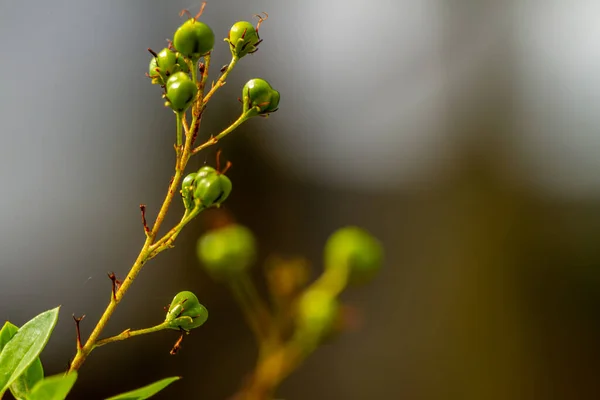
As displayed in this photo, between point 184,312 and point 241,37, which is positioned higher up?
point 241,37

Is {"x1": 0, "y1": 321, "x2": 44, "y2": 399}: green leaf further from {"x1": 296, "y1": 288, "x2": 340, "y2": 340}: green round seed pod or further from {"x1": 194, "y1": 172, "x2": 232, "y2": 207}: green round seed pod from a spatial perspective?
{"x1": 296, "y1": 288, "x2": 340, "y2": 340}: green round seed pod

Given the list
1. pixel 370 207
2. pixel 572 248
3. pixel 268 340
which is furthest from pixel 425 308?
pixel 268 340

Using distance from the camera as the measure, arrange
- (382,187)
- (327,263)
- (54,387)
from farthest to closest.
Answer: (382,187), (327,263), (54,387)

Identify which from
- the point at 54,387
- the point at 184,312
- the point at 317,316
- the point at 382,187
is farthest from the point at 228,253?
the point at 382,187

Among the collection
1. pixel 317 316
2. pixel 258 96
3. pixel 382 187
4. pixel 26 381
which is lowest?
pixel 382 187

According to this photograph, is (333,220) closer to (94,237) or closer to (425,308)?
(425,308)

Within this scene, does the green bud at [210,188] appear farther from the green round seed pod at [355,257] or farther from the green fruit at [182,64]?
the green round seed pod at [355,257]

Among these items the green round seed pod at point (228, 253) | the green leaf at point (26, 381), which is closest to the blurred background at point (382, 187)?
the green round seed pod at point (228, 253)

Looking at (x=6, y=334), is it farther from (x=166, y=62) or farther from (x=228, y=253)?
(x=228, y=253)
